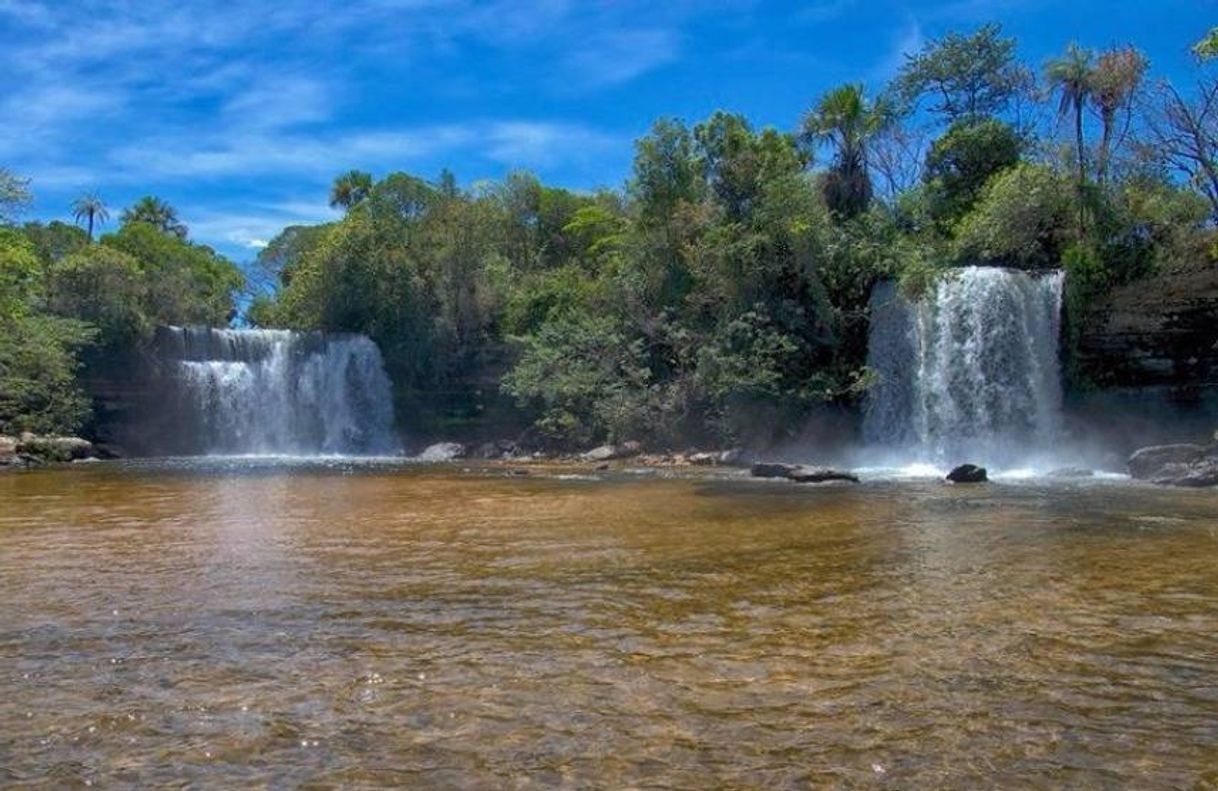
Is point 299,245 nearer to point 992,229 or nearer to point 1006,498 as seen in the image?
point 992,229

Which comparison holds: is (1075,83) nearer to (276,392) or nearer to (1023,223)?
(1023,223)

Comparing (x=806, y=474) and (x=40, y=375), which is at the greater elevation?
(x=40, y=375)

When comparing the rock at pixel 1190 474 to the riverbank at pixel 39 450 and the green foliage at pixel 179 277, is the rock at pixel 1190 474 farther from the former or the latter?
the green foliage at pixel 179 277

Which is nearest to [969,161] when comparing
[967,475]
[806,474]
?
[967,475]

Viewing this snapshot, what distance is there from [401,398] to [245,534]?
29777mm

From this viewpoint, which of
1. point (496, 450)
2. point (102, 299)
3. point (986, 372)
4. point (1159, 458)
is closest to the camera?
point (1159, 458)

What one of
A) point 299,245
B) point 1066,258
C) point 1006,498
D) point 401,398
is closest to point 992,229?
point 1066,258

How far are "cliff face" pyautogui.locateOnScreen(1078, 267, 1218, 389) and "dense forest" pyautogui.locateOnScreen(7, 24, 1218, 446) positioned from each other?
58 centimetres

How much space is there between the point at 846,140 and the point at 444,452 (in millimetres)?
19679

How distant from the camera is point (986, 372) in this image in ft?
88.8

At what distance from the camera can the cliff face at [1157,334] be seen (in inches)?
1021

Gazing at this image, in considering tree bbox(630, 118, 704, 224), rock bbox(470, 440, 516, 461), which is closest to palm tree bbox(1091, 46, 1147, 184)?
tree bbox(630, 118, 704, 224)

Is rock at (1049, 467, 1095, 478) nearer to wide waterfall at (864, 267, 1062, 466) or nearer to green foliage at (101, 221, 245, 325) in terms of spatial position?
wide waterfall at (864, 267, 1062, 466)

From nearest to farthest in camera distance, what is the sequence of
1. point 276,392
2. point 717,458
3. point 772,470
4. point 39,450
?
point 772,470, point 717,458, point 39,450, point 276,392
